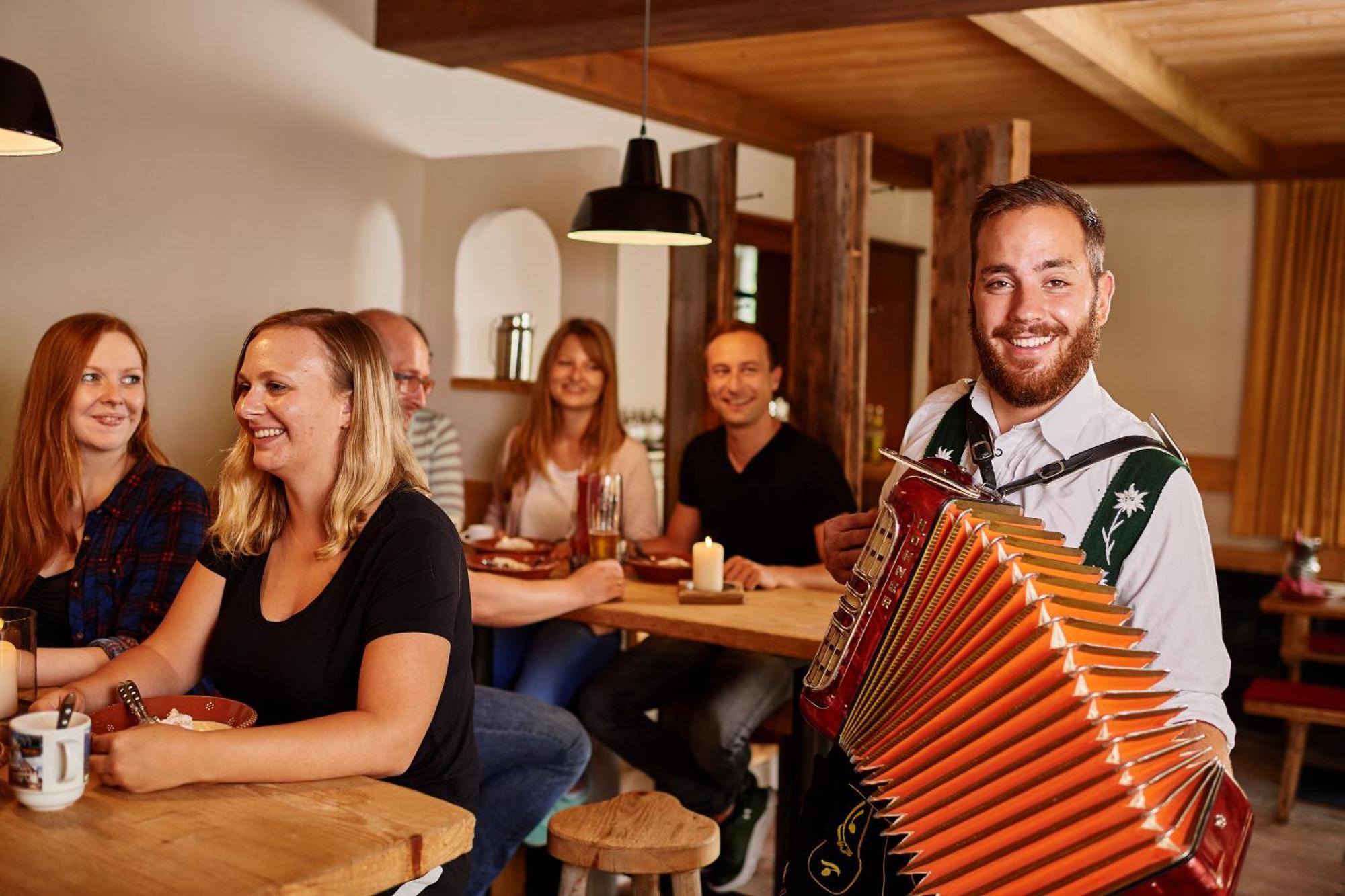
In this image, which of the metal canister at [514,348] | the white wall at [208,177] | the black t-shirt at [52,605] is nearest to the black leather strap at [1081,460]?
the black t-shirt at [52,605]

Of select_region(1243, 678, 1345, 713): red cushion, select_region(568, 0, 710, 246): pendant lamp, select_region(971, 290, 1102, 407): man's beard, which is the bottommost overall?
select_region(1243, 678, 1345, 713): red cushion

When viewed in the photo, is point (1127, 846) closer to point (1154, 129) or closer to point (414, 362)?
point (414, 362)

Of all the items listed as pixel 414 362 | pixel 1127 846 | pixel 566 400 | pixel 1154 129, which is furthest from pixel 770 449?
pixel 1154 129

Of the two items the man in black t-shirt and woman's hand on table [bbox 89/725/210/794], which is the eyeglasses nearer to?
the man in black t-shirt

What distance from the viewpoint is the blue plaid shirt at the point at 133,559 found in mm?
2471

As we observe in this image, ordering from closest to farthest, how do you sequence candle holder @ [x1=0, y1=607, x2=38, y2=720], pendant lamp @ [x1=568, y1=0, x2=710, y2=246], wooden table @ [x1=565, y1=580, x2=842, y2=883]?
candle holder @ [x1=0, y1=607, x2=38, y2=720]
wooden table @ [x1=565, y1=580, x2=842, y2=883]
pendant lamp @ [x1=568, y1=0, x2=710, y2=246]

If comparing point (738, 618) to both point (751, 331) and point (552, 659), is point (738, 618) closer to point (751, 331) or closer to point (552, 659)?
point (552, 659)

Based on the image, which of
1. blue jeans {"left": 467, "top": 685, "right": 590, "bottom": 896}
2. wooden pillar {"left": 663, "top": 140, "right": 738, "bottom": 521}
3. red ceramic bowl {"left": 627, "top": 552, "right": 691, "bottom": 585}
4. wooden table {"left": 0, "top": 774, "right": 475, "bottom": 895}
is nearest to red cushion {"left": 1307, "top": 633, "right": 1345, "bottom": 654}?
wooden pillar {"left": 663, "top": 140, "right": 738, "bottom": 521}

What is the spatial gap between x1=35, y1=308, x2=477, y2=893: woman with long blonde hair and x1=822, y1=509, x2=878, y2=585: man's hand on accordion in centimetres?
53

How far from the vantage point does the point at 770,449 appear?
140 inches

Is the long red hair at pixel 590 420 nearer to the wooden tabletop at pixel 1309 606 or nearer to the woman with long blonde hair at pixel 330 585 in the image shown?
the woman with long blonde hair at pixel 330 585

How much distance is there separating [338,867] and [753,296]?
566 centimetres

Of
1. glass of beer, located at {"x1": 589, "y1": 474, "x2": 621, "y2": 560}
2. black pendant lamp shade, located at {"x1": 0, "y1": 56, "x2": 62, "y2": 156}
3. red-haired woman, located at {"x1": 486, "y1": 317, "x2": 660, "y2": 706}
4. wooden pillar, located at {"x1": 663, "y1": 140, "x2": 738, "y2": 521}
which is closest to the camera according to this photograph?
black pendant lamp shade, located at {"x1": 0, "y1": 56, "x2": 62, "y2": 156}

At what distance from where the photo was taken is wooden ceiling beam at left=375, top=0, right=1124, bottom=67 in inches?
137
